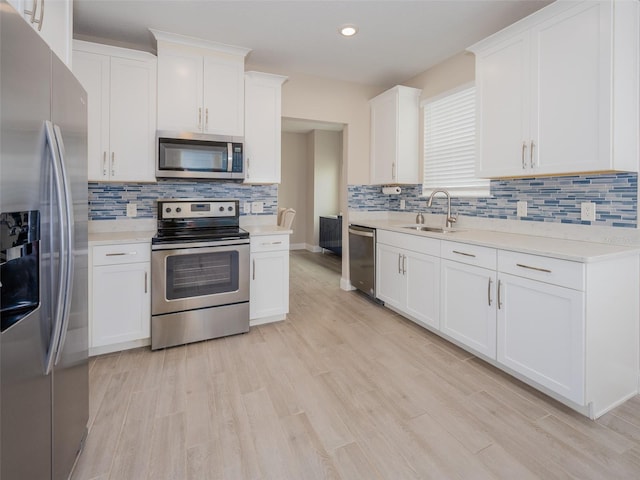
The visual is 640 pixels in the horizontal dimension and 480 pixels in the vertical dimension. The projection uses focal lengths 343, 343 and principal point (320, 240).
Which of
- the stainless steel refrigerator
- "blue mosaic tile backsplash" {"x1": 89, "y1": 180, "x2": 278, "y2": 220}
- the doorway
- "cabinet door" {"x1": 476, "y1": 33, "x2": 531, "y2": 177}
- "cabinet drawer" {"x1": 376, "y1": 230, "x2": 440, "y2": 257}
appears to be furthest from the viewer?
the doorway

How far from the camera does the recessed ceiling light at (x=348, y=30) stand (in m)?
2.94

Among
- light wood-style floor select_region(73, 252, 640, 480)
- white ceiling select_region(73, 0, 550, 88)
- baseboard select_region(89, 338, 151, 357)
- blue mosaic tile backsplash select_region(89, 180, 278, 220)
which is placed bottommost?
light wood-style floor select_region(73, 252, 640, 480)

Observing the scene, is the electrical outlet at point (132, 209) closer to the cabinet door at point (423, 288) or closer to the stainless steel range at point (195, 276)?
the stainless steel range at point (195, 276)

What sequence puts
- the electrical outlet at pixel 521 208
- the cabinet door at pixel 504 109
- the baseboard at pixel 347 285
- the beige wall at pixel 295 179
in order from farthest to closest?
1. the beige wall at pixel 295 179
2. the baseboard at pixel 347 285
3. the electrical outlet at pixel 521 208
4. the cabinet door at pixel 504 109

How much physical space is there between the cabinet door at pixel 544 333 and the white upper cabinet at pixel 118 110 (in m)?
2.99

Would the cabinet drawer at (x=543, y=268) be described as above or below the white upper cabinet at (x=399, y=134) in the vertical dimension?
below

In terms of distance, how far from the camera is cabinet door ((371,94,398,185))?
397cm

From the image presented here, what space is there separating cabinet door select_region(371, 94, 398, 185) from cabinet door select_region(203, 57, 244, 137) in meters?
1.72

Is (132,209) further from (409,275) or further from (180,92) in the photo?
(409,275)

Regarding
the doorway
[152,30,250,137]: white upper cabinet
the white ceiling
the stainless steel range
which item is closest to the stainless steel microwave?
[152,30,250,137]: white upper cabinet

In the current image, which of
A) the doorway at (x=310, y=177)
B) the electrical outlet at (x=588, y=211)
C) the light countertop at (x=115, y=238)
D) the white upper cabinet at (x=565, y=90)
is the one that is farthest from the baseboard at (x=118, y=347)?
the doorway at (x=310, y=177)

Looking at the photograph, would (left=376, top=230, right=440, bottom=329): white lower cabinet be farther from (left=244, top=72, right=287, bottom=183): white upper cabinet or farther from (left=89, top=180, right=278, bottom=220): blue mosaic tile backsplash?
(left=89, top=180, right=278, bottom=220): blue mosaic tile backsplash

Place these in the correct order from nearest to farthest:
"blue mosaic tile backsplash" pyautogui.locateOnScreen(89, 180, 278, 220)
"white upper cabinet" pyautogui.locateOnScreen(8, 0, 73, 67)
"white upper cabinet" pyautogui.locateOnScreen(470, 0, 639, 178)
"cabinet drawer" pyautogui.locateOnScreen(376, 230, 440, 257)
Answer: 1. "white upper cabinet" pyautogui.locateOnScreen(8, 0, 73, 67)
2. "white upper cabinet" pyautogui.locateOnScreen(470, 0, 639, 178)
3. "cabinet drawer" pyautogui.locateOnScreen(376, 230, 440, 257)
4. "blue mosaic tile backsplash" pyautogui.locateOnScreen(89, 180, 278, 220)

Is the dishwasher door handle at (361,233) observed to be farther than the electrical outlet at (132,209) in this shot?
Yes
